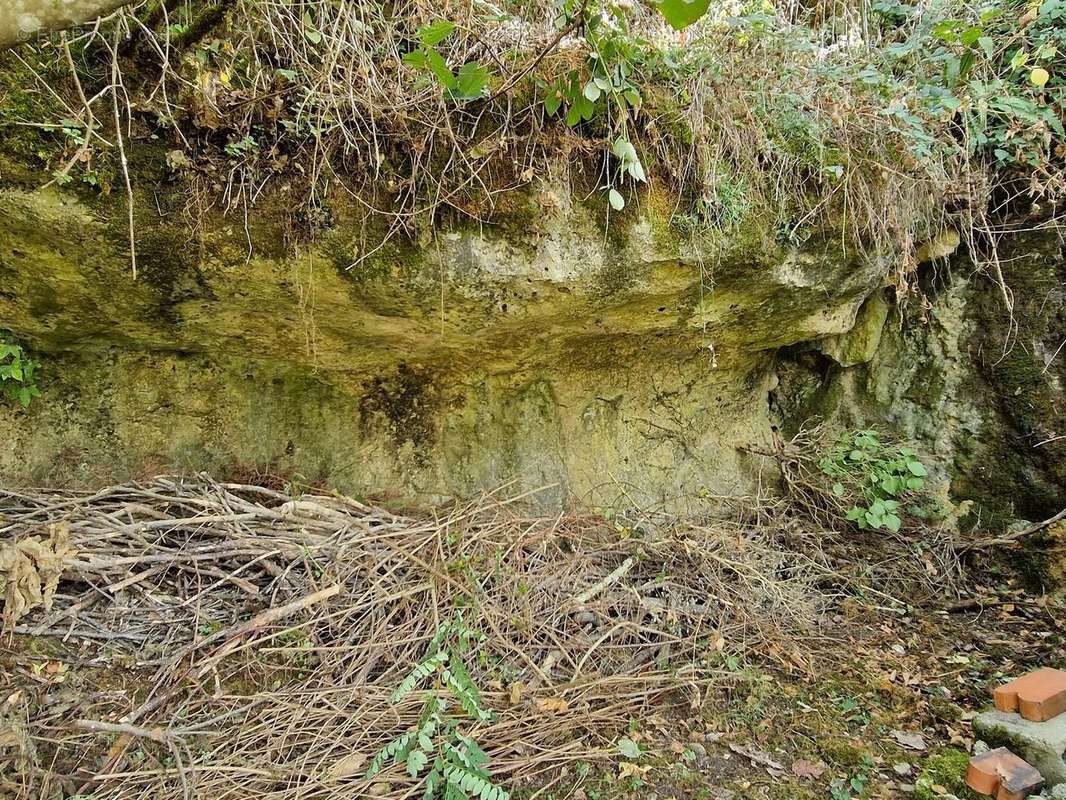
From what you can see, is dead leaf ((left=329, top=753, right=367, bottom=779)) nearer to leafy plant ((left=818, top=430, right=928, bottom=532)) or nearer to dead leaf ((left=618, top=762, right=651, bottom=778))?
dead leaf ((left=618, top=762, right=651, bottom=778))

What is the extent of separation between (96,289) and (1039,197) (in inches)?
176

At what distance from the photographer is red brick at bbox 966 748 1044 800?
1651mm

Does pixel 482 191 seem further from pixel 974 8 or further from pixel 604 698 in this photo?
pixel 974 8

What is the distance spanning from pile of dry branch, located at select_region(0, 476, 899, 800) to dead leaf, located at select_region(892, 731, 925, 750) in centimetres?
55

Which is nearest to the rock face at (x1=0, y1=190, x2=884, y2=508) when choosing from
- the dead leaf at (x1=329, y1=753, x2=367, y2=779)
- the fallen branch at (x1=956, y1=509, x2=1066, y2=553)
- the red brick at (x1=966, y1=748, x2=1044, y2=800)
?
the fallen branch at (x1=956, y1=509, x2=1066, y2=553)

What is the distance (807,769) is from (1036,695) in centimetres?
86

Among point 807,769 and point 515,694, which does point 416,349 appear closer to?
point 515,694

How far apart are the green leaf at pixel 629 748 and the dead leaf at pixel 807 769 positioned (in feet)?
1.79

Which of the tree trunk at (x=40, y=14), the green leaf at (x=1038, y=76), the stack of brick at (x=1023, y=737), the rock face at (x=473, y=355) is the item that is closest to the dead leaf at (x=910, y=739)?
the stack of brick at (x=1023, y=737)

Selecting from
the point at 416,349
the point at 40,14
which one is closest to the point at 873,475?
the point at 416,349

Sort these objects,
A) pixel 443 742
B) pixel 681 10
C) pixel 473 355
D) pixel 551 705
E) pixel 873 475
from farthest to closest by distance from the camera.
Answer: pixel 873 475 → pixel 473 355 → pixel 551 705 → pixel 443 742 → pixel 681 10

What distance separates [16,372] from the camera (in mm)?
2271

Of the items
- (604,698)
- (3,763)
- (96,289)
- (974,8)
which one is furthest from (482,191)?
(974,8)

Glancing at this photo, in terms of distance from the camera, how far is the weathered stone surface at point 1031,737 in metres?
1.71
